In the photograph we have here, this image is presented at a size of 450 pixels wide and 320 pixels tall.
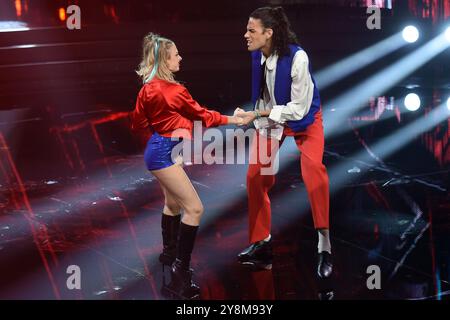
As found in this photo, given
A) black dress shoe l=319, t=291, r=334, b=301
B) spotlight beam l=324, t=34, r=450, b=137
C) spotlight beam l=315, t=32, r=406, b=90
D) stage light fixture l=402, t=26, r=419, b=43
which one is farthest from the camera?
stage light fixture l=402, t=26, r=419, b=43

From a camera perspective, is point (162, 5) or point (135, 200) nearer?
point (135, 200)

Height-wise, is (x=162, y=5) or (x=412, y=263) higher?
(x=162, y=5)

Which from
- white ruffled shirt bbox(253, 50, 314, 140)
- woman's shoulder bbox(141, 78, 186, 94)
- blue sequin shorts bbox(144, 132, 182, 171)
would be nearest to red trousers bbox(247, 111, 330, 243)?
white ruffled shirt bbox(253, 50, 314, 140)

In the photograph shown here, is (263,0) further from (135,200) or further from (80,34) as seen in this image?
(135,200)

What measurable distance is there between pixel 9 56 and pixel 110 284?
29.0 ft

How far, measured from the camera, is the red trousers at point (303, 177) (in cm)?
430

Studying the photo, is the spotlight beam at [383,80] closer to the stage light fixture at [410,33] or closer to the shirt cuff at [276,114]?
the stage light fixture at [410,33]

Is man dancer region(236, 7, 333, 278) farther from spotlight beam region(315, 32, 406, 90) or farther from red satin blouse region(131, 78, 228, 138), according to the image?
spotlight beam region(315, 32, 406, 90)

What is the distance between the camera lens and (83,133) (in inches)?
350

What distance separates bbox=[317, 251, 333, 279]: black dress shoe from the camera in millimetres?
4211

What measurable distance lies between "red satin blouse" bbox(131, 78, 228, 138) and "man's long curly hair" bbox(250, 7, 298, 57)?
594mm

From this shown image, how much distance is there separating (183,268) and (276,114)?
1.10 meters
